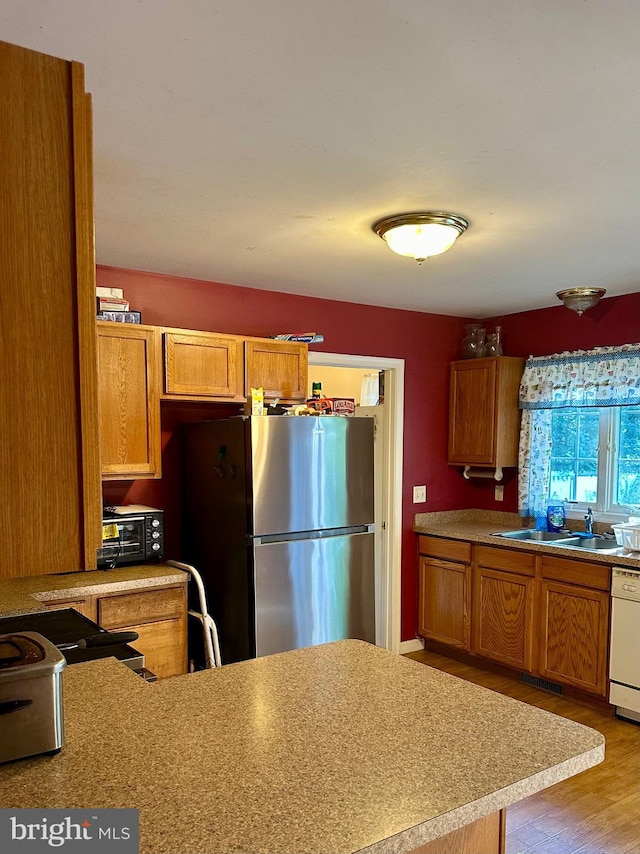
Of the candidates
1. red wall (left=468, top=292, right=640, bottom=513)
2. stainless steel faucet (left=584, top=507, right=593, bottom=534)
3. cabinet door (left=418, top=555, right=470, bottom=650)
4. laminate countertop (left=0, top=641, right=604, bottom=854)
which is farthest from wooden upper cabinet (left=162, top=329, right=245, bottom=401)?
stainless steel faucet (left=584, top=507, right=593, bottom=534)

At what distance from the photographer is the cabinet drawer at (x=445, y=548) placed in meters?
4.00

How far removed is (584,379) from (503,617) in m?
1.53

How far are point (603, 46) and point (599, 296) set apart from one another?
8.22ft

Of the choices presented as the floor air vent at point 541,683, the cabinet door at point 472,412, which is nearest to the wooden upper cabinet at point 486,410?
the cabinet door at point 472,412

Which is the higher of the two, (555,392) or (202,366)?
(202,366)

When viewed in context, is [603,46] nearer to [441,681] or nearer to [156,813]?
[441,681]

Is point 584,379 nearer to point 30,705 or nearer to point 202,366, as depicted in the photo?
point 202,366

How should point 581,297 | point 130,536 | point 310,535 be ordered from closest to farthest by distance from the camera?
point 130,536, point 310,535, point 581,297

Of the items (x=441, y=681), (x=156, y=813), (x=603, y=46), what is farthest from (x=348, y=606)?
(x=603, y=46)

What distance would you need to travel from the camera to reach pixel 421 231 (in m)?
2.41

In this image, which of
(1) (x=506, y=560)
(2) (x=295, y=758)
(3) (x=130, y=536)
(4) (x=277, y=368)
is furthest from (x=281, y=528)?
(2) (x=295, y=758)

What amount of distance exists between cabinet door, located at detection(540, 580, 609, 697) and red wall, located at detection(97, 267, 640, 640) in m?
1.02

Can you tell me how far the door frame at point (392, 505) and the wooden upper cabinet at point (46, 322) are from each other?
3.49 meters

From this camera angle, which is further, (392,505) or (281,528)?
(392,505)
